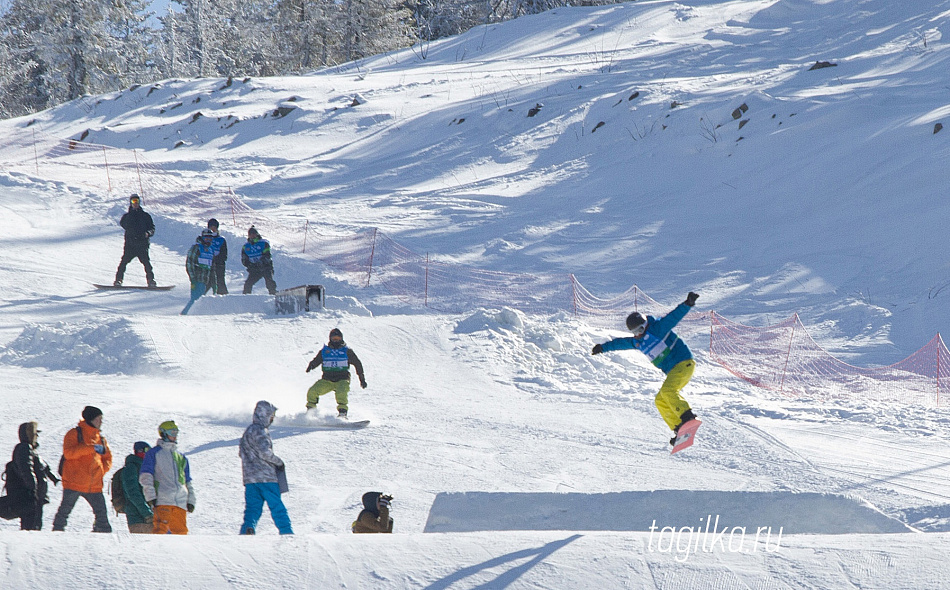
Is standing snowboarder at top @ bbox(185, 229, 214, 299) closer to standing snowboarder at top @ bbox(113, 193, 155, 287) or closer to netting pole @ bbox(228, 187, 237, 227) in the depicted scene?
standing snowboarder at top @ bbox(113, 193, 155, 287)

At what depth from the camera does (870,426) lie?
11141 mm

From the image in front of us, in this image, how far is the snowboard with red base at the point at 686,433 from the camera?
26.5 feet

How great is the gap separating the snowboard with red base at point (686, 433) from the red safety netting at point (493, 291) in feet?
16.7

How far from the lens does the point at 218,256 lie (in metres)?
15.2

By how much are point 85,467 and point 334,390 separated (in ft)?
14.1

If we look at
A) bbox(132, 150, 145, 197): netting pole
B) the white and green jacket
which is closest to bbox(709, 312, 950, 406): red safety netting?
the white and green jacket

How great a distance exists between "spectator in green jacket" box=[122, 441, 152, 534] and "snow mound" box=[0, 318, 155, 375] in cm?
650

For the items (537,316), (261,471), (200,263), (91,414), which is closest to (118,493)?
(91,414)

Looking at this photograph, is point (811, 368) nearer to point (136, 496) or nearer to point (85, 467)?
point (136, 496)

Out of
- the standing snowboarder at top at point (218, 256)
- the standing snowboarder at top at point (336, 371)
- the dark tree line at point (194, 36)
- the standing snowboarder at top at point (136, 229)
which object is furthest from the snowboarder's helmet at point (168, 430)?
the dark tree line at point (194, 36)

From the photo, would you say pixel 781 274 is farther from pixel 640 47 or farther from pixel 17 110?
pixel 17 110

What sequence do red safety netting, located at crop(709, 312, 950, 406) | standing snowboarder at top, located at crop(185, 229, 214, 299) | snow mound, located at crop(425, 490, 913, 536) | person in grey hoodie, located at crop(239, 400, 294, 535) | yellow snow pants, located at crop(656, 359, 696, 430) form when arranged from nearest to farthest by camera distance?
1. person in grey hoodie, located at crop(239, 400, 294, 535)
2. snow mound, located at crop(425, 490, 913, 536)
3. yellow snow pants, located at crop(656, 359, 696, 430)
4. red safety netting, located at crop(709, 312, 950, 406)
5. standing snowboarder at top, located at crop(185, 229, 214, 299)

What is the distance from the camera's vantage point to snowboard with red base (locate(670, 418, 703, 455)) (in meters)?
8.08

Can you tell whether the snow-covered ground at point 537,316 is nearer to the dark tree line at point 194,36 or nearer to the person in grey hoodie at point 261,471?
the person in grey hoodie at point 261,471
